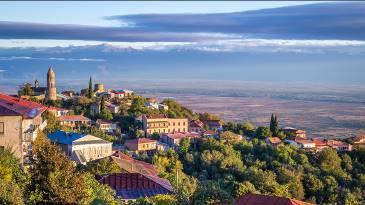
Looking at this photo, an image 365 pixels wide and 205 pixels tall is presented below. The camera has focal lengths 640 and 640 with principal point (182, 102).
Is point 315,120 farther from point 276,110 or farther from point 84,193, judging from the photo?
point 84,193

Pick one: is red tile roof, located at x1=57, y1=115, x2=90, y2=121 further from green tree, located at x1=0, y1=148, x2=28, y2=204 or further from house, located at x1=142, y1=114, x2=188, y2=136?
green tree, located at x1=0, y1=148, x2=28, y2=204

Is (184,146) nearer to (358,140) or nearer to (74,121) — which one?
(74,121)

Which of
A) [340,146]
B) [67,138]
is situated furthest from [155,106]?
[67,138]

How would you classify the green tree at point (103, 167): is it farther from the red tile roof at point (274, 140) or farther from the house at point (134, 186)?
the red tile roof at point (274, 140)

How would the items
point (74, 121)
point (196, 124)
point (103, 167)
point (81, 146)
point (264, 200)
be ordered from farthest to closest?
point (196, 124), point (74, 121), point (81, 146), point (103, 167), point (264, 200)

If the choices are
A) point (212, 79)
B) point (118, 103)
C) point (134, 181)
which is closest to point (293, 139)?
point (118, 103)

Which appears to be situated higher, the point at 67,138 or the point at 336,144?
the point at 67,138

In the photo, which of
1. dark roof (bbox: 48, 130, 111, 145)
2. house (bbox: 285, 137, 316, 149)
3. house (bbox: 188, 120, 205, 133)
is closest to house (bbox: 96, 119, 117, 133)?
house (bbox: 188, 120, 205, 133)
